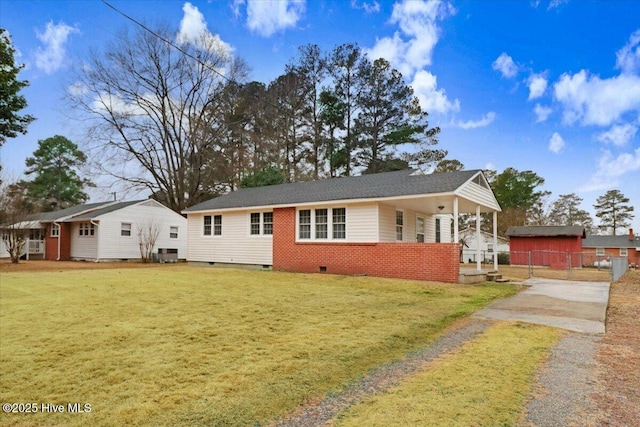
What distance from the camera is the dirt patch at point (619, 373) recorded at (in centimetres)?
328

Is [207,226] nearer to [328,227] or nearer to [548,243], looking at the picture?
[328,227]

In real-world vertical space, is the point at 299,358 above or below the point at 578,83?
below

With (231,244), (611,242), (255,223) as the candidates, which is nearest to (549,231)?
(611,242)

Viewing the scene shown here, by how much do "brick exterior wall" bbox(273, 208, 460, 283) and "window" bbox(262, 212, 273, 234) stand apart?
431 mm

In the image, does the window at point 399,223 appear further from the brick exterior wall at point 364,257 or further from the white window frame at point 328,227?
the white window frame at point 328,227

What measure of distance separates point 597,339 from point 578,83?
15711 millimetres

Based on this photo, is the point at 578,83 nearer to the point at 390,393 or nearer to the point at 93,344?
the point at 390,393

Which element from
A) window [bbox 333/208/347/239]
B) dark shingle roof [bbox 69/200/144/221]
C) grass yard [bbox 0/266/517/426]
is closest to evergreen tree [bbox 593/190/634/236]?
window [bbox 333/208/347/239]

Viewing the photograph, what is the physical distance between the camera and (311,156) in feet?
117

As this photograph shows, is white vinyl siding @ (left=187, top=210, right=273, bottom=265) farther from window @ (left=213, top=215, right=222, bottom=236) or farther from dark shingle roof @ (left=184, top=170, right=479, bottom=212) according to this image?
dark shingle roof @ (left=184, top=170, right=479, bottom=212)

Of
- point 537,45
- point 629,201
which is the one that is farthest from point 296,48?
point 629,201

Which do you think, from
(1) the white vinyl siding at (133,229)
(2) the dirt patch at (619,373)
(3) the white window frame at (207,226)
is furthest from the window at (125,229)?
(2) the dirt patch at (619,373)

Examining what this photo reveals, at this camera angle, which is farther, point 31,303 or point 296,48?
point 296,48

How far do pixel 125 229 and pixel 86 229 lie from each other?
2781mm
